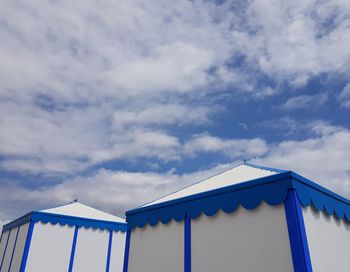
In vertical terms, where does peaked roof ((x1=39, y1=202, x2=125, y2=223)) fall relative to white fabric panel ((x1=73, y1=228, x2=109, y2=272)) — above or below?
above

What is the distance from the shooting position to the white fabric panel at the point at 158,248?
5223 mm

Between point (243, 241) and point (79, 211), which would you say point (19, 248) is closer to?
point (79, 211)

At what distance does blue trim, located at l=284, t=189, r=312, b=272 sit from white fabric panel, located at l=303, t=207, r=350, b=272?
23 cm

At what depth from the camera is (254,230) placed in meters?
4.14

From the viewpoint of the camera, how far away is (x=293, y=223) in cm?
370

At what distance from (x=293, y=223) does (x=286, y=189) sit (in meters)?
0.47

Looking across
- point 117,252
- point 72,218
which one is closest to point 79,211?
point 72,218

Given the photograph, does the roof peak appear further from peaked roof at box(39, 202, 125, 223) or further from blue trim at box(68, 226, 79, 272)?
blue trim at box(68, 226, 79, 272)

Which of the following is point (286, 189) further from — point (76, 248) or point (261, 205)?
point (76, 248)

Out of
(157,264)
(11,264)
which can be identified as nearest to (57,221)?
(11,264)

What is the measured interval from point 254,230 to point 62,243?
891cm

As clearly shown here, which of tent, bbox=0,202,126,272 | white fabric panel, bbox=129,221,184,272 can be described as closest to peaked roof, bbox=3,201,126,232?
tent, bbox=0,202,126,272

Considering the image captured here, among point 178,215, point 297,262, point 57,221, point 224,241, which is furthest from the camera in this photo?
point 57,221

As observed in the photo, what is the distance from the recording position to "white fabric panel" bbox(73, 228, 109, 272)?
1088 cm
